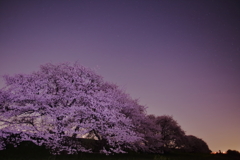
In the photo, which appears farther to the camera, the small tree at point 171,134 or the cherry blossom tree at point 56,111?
the small tree at point 171,134

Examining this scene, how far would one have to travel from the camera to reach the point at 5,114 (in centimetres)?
1795

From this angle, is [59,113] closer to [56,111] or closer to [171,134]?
[56,111]

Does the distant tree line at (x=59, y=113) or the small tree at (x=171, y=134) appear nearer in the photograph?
the distant tree line at (x=59, y=113)

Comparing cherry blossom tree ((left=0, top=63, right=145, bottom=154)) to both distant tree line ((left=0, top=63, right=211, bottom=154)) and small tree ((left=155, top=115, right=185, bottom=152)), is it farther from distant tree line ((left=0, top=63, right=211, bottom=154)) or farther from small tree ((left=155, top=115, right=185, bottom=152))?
small tree ((left=155, top=115, right=185, bottom=152))

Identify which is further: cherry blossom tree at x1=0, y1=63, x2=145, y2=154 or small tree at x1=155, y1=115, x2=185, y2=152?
small tree at x1=155, y1=115, x2=185, y2=152

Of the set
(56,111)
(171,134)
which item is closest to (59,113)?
(56,111)

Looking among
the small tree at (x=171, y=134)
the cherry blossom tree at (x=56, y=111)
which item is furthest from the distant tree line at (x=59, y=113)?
the small tree at (x=171, y=134)

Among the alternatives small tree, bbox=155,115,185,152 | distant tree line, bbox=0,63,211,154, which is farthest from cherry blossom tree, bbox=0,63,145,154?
small tree, bbox=155,115,185,152

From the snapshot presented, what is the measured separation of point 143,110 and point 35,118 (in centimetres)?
1786

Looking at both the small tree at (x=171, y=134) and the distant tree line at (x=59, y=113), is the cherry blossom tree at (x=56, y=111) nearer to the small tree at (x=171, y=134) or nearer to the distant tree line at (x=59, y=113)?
the distant tree line at (x=59, y=113)

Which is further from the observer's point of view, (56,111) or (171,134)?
(171,134)

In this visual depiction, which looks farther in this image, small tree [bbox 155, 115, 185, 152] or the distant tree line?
small tree [bbox 155, 115, 185, 152]

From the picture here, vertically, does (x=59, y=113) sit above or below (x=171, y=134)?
below

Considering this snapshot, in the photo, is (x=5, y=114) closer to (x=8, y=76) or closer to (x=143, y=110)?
(x=8, y=76)
